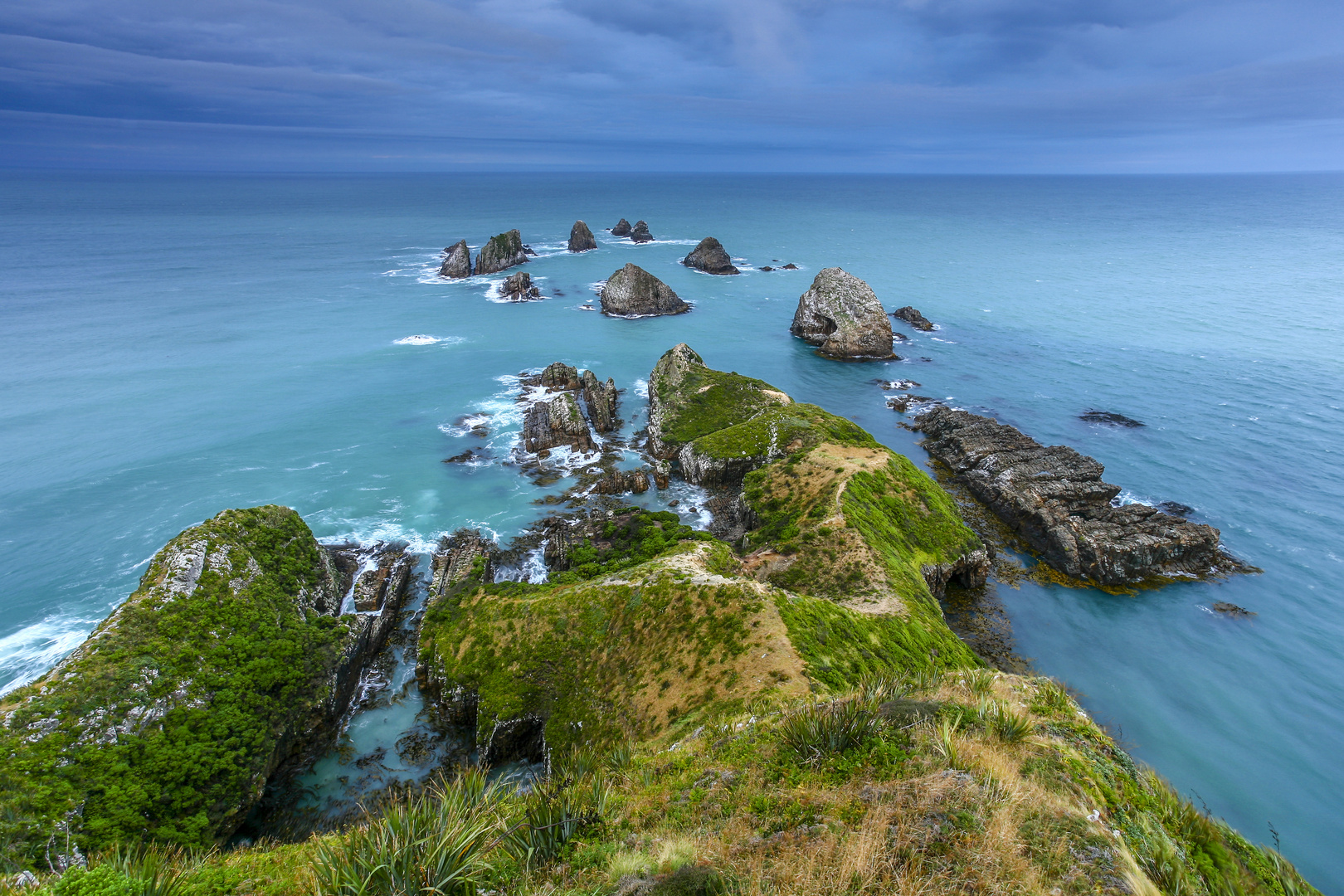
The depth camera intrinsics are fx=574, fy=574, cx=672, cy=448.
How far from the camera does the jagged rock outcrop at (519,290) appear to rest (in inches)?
3885

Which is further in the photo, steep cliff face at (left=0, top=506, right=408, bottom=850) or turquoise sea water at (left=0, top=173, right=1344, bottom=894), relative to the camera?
turquoise sea water at (left=0, top=173, right=1344, bottom=894)

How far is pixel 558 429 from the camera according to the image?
2032 inches

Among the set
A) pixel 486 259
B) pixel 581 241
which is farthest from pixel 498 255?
pixel 581 241

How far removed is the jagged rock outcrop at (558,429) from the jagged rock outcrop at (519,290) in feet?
170

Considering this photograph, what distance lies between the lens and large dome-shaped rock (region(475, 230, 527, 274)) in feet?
387

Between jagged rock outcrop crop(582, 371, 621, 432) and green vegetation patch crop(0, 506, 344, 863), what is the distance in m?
28.9

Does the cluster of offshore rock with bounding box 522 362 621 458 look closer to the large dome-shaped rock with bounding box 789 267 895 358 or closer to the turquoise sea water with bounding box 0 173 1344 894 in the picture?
the turquoise sea water with bounding box 0 173 1344 894

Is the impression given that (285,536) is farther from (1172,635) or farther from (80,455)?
(1172,635)

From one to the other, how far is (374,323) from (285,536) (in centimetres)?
6285

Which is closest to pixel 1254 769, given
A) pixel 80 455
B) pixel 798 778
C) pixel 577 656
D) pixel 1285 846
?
pixel 1285 846

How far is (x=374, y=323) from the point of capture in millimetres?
86062

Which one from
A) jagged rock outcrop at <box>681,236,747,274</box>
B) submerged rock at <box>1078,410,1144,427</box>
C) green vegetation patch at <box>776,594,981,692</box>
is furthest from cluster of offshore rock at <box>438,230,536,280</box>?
green vegetation patch at <box>776,594,981,692</box>

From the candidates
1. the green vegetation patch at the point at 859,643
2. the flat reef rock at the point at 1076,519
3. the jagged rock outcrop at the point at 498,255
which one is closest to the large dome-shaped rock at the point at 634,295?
the jagged rock outcrop at the point at 498,255

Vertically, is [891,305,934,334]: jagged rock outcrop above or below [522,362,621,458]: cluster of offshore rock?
above
